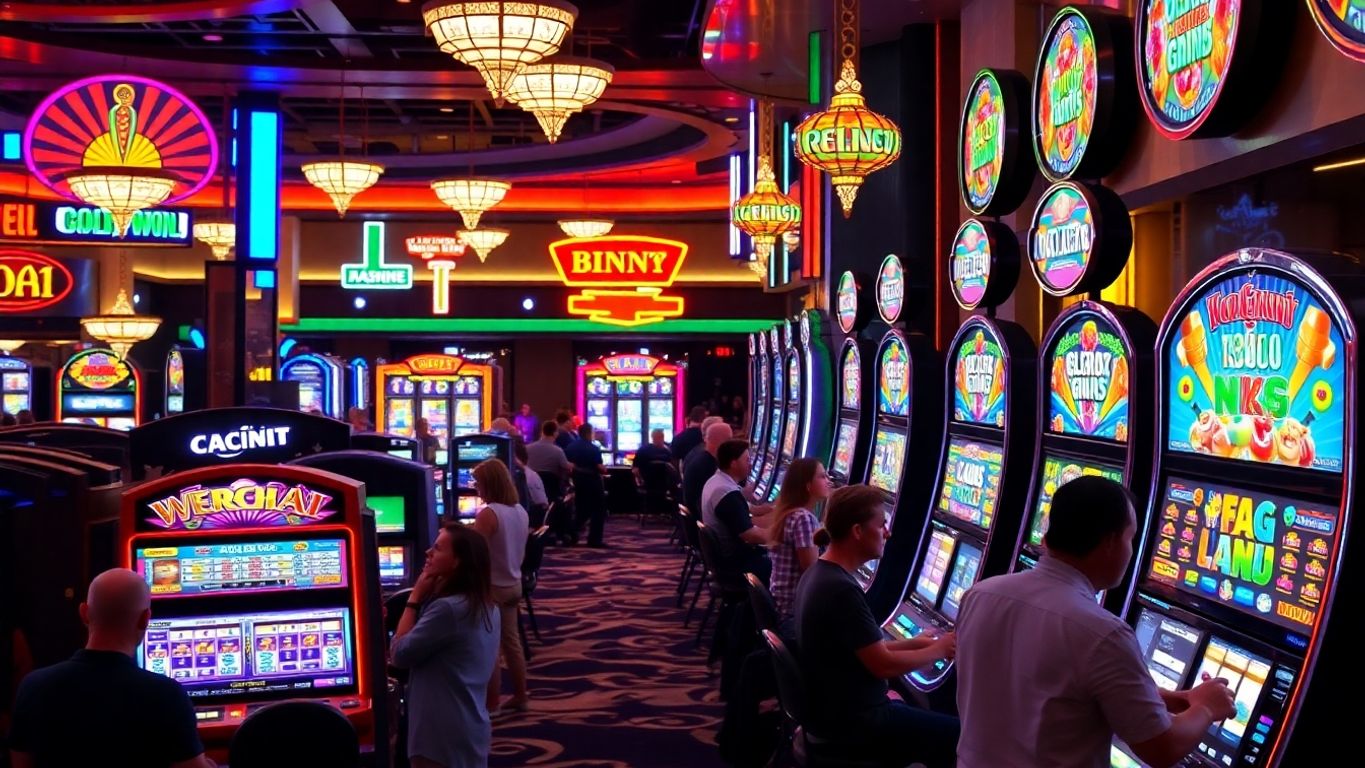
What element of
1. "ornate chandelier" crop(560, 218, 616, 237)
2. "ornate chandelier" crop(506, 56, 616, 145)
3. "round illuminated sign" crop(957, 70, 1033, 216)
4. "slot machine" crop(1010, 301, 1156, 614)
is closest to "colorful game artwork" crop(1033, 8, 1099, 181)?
"round illuminated sign" crop(957, 70, 1033, 216)

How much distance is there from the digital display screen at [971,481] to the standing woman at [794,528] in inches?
40.2

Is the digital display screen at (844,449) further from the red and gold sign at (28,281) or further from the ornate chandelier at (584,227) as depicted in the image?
the red and gold sign at (28,281)

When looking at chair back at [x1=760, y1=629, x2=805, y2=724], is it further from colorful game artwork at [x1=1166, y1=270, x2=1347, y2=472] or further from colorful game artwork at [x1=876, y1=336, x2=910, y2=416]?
colorful game artwork at [x1=876, y1=336, x2=910, y2=416]

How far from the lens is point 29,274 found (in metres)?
16.3

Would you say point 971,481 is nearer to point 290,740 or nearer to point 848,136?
point 290,740

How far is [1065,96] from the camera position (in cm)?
472

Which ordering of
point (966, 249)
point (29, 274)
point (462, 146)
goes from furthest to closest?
point (462, 146)
point (29, 274)
point (966, 249)

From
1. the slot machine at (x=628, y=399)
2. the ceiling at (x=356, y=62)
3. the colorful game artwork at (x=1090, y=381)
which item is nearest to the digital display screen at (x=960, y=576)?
the colorful game artwork at (x=1090, y=381)

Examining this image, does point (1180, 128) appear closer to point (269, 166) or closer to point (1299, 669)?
point (1299, 669)

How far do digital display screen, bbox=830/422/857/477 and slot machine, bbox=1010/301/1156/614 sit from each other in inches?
105

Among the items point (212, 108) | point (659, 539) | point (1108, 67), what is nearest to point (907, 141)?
point (1108, 67)

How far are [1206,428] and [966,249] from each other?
86.9 inches

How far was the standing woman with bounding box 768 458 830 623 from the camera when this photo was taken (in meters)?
5.92

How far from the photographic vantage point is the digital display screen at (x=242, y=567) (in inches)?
166
